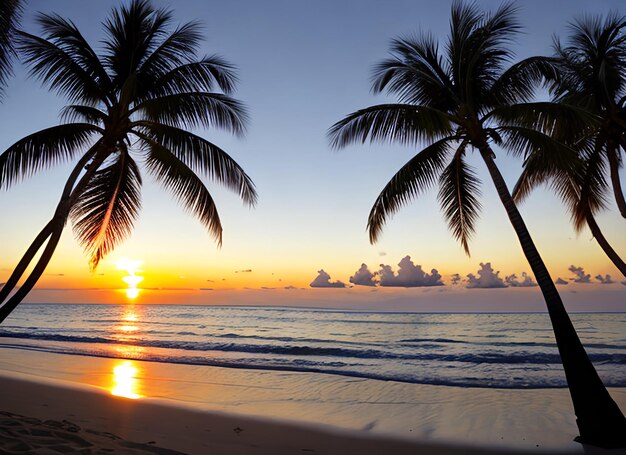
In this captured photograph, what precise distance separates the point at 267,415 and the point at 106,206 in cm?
604

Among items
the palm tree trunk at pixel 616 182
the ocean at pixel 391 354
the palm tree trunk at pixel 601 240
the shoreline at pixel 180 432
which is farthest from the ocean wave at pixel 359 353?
the shoreline at pixel 180 432

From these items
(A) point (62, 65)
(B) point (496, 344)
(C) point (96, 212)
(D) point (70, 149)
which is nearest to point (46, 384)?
(C) point (96, 212)

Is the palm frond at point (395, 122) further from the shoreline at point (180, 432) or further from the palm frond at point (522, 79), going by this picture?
the shoreline at point (180, 432)

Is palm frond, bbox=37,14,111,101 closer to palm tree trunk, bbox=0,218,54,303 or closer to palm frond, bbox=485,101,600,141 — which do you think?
palm tree trunk, bbox=0,218,54,303

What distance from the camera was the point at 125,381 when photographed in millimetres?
11367

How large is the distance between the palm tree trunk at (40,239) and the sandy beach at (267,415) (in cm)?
197

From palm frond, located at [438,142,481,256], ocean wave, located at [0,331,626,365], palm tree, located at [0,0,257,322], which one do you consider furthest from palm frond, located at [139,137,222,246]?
ocean wave, located at [0,331,626,365]

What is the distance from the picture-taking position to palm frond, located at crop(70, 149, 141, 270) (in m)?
9.98

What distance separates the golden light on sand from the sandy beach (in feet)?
0.15

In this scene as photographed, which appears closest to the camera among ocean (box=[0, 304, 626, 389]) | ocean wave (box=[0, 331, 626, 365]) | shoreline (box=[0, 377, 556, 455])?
shoreline (box=[0, 377, 556, 455])

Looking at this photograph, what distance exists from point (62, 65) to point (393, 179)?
7076 millimetres

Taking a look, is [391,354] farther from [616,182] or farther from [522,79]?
[522,79]

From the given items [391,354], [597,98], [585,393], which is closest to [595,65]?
[597,98]

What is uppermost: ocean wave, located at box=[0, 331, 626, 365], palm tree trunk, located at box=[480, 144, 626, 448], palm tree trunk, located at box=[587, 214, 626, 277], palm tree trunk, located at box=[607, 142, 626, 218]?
palm tree trunk, located at box=[607, 142, 626, 218]
